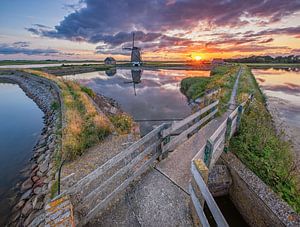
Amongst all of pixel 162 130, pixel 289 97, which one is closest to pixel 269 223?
pixel 162 130

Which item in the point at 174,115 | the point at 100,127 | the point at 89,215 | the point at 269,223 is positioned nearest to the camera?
the point at 89,215

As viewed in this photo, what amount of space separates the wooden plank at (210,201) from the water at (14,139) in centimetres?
Result: 573

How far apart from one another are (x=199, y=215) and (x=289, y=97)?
23.1 meters

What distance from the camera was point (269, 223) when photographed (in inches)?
163

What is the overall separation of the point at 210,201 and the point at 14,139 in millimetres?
12429

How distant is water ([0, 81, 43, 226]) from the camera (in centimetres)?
628

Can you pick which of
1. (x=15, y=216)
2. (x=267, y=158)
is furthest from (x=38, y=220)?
(x=267, y=158)

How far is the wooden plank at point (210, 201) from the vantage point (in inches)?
83.7

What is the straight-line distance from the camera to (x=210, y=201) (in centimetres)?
248

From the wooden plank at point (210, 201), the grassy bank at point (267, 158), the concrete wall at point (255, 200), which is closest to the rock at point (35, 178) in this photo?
the wooden plank at point (210, 201)

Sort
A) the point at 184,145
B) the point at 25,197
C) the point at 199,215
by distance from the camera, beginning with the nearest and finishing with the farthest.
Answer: the point at 199,215
the point at 25,197
the point at 184,145

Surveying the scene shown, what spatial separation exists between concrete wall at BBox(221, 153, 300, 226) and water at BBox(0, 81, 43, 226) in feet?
23.2

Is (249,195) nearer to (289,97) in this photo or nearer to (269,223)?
(269,223)

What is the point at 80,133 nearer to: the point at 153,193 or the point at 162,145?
the point at 162,145
